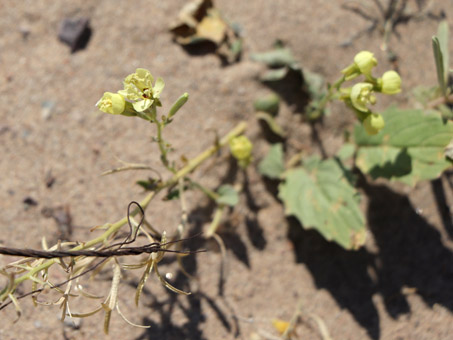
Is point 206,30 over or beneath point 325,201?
over

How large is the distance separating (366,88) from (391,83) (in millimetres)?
151

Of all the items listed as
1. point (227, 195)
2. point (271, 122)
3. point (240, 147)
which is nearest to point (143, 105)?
point (240, 147)

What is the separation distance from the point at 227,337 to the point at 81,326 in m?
0.92

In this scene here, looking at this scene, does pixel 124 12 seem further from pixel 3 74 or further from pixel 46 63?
pixel 3 74

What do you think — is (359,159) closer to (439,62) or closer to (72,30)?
(439,62)

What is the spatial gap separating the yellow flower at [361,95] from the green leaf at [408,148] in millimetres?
458

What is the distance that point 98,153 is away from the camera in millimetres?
2744

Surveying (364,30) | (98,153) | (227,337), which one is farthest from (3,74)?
(364,30)

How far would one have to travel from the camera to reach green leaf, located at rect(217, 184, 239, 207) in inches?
105

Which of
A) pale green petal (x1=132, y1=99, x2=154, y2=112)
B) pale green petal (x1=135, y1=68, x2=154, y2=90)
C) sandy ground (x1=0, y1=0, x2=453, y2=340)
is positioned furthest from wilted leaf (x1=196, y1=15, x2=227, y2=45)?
pale green petal (x1=132, y1=99, x2=154, y2=112)

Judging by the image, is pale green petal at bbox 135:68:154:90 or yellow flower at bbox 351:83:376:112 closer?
pale green petal at bbox 135:68:154:90

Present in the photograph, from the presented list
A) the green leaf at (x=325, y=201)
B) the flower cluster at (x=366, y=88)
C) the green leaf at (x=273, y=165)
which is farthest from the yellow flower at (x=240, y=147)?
the flower cluster at (x=366, y=88)

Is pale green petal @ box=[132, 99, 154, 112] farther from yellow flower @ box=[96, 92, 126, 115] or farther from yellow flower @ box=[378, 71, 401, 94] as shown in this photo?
yellow flower @ box=[378, 71, 401, 94]

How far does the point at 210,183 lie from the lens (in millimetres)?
2844
